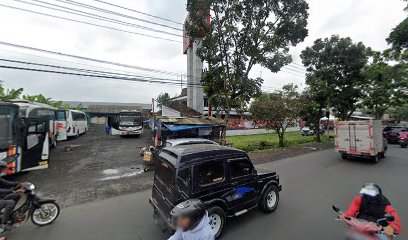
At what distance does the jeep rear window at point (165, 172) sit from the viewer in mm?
3714

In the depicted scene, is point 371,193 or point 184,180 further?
point 184,180

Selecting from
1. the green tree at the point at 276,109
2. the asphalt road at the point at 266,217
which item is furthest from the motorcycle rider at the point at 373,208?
the green tree at the point at 276,109

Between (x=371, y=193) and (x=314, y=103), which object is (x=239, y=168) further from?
(x=314, y=103)

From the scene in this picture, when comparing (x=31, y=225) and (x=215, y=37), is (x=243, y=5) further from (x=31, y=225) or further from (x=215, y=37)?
(x=31, y=225)

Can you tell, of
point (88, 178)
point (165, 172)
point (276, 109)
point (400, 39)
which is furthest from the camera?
point (276, 109)

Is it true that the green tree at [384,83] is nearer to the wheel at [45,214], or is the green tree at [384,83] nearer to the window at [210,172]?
the window at [210,172]

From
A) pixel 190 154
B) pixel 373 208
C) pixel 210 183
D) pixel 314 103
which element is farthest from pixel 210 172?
pixel 314 103

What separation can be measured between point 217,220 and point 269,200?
6.02 ft

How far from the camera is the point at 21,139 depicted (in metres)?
7.12

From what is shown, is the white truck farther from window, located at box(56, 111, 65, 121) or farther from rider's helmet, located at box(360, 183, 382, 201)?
window, located at box(56, 111, 65, 121)

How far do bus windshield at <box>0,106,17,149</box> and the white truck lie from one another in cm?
1570

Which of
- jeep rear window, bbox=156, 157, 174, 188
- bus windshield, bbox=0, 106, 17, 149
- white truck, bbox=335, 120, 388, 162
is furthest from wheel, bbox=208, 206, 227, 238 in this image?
white truck, bbox=335, 120, 388, 162

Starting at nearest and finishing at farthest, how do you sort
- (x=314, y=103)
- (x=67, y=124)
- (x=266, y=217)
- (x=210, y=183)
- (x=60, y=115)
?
(x=210, y=183) < (x=266, y=217) < (x=60, y=115) < (x=314, y=103) < (x=67, y=124)

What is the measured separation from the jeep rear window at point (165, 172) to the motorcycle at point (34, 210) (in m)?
2.64
